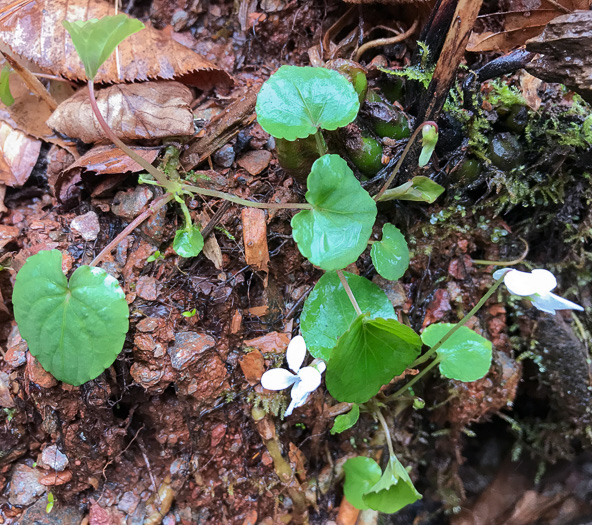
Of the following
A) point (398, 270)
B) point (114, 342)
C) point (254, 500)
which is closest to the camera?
point (114, 342)

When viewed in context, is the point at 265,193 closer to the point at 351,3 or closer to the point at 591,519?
the point at 351,3

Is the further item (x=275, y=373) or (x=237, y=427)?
(x=237, y=427)

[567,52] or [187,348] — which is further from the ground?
[567,52]

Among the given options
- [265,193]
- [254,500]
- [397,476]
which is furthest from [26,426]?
[397,476]

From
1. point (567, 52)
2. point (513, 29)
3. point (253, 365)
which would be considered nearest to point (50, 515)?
point (253, 365)

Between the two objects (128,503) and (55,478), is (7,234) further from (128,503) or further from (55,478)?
(128,503)

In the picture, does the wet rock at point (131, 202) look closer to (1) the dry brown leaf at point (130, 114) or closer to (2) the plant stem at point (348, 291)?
(1) the dry brown leaf at point (130, 114)
